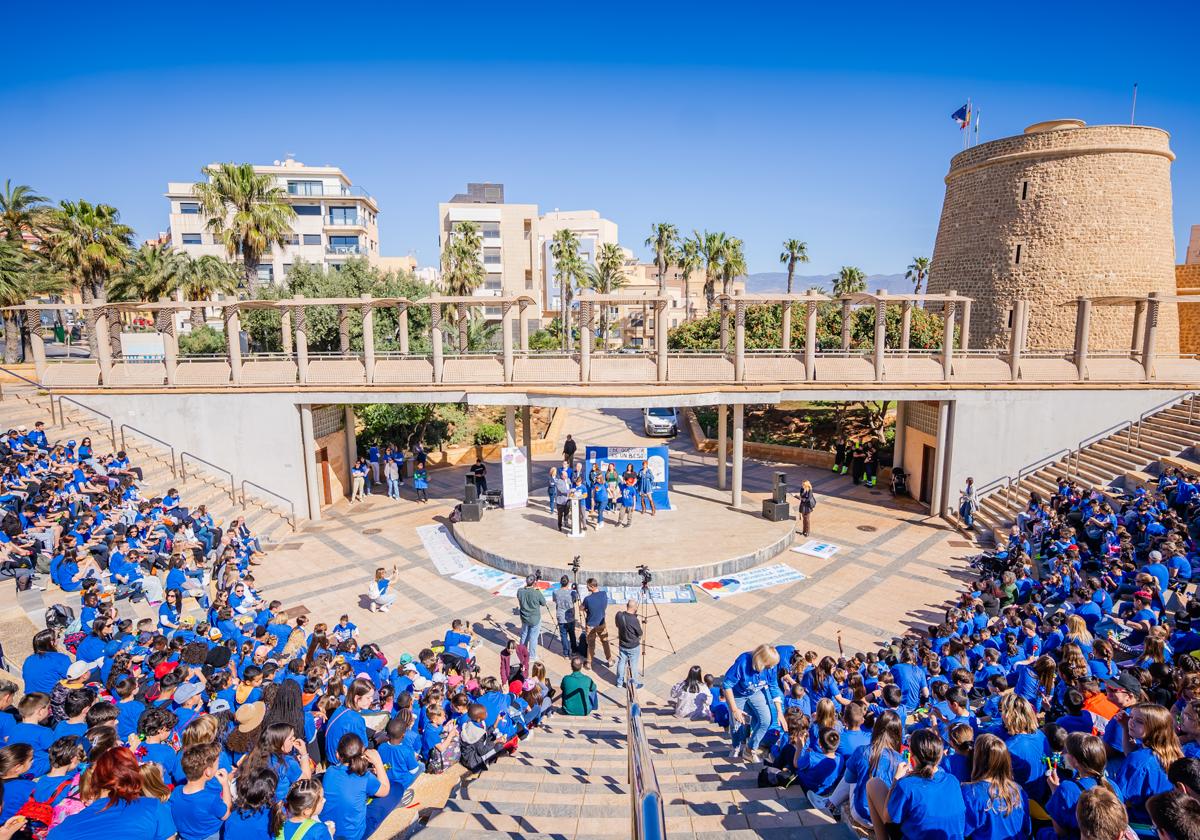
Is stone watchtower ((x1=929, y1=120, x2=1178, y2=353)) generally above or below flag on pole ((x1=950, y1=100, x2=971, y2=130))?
below

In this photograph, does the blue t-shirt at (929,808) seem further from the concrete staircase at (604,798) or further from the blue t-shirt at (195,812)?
the blue t-shirt at (195,812)

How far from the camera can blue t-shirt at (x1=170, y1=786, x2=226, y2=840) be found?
15.3 feet

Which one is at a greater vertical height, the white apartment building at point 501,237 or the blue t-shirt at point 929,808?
the white apartment building at point 501,237

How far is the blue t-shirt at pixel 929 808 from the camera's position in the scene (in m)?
4.43

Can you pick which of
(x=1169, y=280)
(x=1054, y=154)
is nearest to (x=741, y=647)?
(x=1054, y=154)

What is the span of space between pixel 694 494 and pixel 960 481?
877 centimetres

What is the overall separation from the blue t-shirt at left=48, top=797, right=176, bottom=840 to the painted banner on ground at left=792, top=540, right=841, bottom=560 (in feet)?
54.1

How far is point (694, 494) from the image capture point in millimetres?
23297

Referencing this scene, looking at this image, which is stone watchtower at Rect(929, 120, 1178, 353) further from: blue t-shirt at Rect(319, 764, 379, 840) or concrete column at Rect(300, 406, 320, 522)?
blue t-shirt at Rect(319, 764, 379, 840)

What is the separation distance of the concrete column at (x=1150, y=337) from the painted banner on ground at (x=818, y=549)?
12.5m

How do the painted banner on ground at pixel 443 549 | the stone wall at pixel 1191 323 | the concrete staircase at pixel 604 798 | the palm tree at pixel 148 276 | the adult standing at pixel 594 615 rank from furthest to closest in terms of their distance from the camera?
the palm tree at pixel 148 276 → the stone wall at pixel 1191 323 → the painted banner on ground at pixel 443 549 → the adult standing at pixel 594 615 → the concrete staircase at pixel 604 798

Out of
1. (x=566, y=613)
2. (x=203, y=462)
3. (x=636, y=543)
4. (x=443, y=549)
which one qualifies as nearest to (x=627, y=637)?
(x=566, y=613)

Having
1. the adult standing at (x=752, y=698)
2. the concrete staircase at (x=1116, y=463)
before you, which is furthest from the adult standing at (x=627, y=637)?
the concrete staircase at (x=1116, y=463)

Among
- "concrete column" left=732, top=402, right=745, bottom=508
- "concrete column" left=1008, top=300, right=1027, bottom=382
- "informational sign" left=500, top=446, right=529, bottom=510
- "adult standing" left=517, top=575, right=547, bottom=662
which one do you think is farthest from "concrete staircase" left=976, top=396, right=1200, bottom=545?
"informational sign" left=500, top=446, right=529, bottom=510
